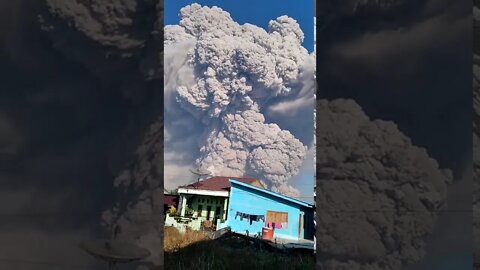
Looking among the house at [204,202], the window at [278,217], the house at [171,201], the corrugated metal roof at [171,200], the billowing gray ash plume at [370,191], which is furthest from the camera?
the corrugated metal roof at [171,200]

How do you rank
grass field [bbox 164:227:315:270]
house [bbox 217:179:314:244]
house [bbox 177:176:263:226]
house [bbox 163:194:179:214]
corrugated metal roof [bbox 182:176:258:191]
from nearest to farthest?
grass field [bbox 164:227:315:270] → house [bbox 217:179:314:244] → house [bbox 177:176:263:226] → corrugated metal roof [bbox 182:176:258:191] → house [bbox 163:194:179:214]

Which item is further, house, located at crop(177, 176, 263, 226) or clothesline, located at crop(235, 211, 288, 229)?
house, located at crop(177, 176, 263, 226)

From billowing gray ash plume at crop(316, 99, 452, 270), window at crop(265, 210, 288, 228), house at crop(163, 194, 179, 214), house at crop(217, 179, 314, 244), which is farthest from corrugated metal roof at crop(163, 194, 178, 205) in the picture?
billowing gray ash plume at crop(316, 99, 452, 270)

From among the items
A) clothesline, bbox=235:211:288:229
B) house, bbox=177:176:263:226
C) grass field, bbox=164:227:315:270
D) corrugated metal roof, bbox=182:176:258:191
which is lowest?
grass field, bbox=164:227:315:270

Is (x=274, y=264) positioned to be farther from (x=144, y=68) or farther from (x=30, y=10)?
(x=30, y=10)

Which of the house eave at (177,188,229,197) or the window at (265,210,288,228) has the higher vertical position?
the house eave at (177,188,229,197)

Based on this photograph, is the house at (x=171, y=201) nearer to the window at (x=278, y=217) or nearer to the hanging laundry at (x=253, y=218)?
the hanging laundry at (x=253, y=218)

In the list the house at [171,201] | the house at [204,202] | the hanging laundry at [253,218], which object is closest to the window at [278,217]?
the hanging laundry at [253,218]

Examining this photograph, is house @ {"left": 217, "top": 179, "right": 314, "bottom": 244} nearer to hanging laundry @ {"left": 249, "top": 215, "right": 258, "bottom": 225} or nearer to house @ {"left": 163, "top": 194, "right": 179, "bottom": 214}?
hanging laundry @ {"left": 249, "top": 215, "right": 258, "bottom": 225}
